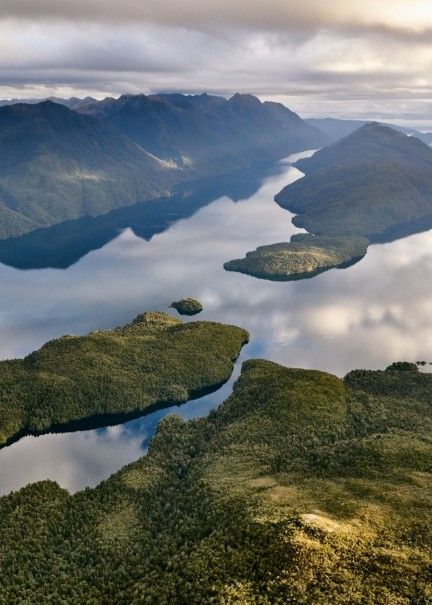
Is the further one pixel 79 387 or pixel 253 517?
pixel 79 387

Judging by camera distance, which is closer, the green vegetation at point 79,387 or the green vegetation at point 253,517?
the green vegetation at point 253,517

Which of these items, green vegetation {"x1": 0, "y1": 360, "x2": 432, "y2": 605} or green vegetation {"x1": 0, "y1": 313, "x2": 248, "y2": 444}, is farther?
green vegetation {"x1": 0, "y1": 313, "x2": 248, "y2": 444}

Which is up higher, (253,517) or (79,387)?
(253,517)

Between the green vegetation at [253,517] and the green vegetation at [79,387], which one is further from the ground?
the green vegetation at [253,517]

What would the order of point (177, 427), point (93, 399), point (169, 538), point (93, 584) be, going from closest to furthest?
point (93, 584) → point (169, 538) → point (177, 427) → point (93, 399)

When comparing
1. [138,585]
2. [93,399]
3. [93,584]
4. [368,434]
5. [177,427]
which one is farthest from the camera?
[93,399]

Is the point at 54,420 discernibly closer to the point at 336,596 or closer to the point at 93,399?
the point at 93,399

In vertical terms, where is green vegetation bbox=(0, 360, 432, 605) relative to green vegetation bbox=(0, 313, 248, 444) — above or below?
above

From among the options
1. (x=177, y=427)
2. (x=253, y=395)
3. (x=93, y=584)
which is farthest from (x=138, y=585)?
(x=253, y=395)
